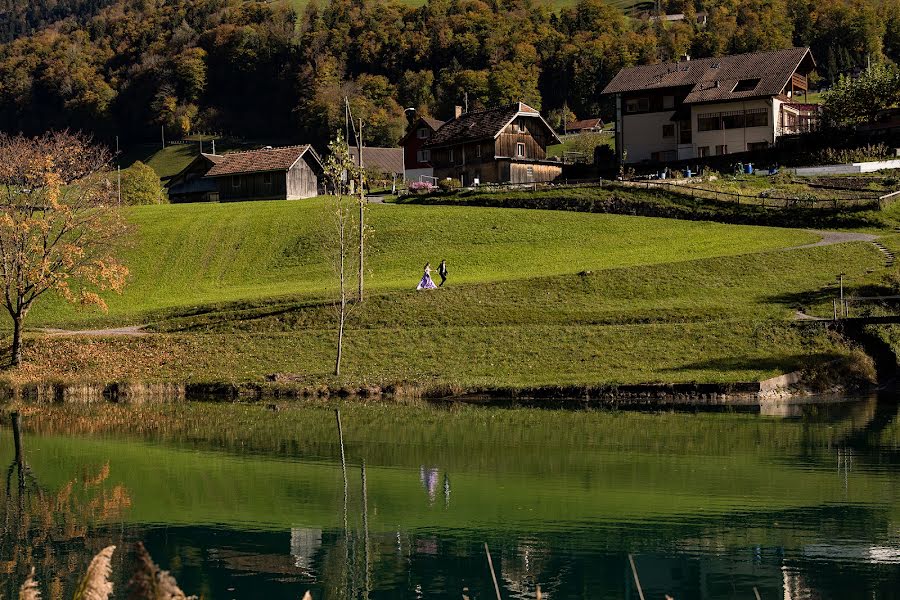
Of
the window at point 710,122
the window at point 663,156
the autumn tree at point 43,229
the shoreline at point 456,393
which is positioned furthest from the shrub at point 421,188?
the shoreline at point 456,393

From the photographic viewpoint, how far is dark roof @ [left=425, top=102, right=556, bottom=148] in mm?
112375

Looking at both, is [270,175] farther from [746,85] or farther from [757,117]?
[757,117]

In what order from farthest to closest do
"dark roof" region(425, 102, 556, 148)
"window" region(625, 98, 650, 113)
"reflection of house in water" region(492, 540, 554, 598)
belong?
"window" region(625, 98, 650, 113) < "dark roof" region(425, 102, 556, 148) < "reflection of house in water" region(492, 540, 554, 598)

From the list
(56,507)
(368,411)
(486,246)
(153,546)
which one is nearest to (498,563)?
(153,546)

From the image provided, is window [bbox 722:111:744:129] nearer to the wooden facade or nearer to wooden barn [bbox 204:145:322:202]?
wooden barn [bbox 204:145:322:202]

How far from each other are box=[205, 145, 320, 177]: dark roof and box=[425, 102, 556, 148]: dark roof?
12.7m

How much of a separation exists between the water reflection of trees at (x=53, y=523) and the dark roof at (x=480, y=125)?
7864 centimetres

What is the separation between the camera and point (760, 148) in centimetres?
10256

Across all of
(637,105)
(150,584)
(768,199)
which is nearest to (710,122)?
(637,105)

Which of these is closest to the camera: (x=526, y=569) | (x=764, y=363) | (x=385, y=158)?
(x=526, y=569)

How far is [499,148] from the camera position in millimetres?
112000

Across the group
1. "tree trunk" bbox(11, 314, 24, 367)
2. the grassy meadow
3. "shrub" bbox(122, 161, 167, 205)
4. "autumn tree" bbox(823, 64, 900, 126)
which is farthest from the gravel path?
"shrub" bbox(122, 161, 167, 205)

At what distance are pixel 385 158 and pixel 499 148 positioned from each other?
53496 millimetres

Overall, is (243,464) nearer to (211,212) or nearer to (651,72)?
(211,212)
